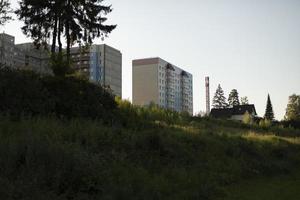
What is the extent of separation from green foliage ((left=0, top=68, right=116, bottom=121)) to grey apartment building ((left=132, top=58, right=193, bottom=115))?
121901 millimetres

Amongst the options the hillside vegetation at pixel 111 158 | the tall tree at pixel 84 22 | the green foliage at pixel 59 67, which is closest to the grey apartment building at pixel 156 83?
the tall tree at pixel 84 22

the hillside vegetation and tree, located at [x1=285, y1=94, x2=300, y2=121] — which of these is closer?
the hillside vegetation

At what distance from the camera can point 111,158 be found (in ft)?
39.8

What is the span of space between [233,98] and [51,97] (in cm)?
13122

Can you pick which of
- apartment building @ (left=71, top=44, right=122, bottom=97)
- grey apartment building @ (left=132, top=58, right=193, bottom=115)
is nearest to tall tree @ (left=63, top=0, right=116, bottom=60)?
apartment building @ (left=71, top=44, right=122, bottom=97)

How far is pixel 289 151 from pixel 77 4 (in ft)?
64.7

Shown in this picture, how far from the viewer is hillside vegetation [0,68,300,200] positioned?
9.34m

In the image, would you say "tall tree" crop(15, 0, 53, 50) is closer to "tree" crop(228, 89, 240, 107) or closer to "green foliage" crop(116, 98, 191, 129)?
"green foliage" crop(116, 98, 191, 129)

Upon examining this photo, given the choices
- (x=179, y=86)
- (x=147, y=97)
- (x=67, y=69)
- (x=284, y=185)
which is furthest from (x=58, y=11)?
(x=179, y=86)

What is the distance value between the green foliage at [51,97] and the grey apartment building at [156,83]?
400 feet

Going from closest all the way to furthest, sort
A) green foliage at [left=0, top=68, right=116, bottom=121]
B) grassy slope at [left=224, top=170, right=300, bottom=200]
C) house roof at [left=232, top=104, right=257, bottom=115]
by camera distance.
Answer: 1. grassy slope at [left=224, top=170, right=300, bottom=200]
2. green foliage at [left=0, top=68, right=116, bottom=121]
3. house roof at [left=232, top=104, right=257, bottom=115]

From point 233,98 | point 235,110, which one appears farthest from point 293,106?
point 233,98

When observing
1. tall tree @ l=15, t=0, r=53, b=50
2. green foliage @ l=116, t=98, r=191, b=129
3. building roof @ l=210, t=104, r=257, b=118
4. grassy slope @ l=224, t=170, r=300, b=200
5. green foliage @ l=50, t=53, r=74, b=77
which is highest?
tall tree @ l=15, t=0, r=53, b=50

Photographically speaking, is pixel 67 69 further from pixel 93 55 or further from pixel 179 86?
pixel 179 86
